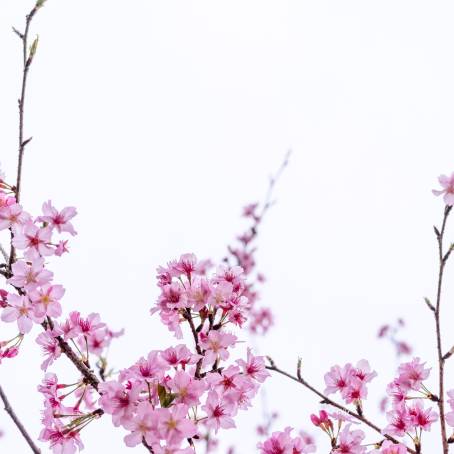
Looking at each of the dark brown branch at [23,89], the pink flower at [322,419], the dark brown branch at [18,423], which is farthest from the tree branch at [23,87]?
the pink flower at [322,419]

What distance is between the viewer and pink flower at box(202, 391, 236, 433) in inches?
87.7

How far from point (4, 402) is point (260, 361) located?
39.2 inches

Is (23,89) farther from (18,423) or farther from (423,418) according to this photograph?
(423,418)

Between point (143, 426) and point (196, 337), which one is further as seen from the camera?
point (196, 337)

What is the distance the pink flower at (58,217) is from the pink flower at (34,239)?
49mm

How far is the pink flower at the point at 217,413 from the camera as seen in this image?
7.30 feet

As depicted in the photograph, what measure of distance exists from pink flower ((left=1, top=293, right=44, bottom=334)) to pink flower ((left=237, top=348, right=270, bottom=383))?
84 centimetres

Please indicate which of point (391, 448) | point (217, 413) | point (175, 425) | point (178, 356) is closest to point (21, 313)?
point (178, 356)

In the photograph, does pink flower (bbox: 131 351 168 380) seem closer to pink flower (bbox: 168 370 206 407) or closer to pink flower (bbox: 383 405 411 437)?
pink flower (bbox: 168 370 206 407)

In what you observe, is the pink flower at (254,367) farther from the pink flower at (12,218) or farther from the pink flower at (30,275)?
the pink flower at (12,218)

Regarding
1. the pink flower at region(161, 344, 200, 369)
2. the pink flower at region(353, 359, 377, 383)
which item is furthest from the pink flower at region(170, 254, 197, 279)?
the pink flower at region(353, 359, 377, 383)

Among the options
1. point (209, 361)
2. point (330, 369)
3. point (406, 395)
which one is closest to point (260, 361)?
point (209, 361)

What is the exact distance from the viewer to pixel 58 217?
89.8 inches

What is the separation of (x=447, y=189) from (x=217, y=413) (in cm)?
143
